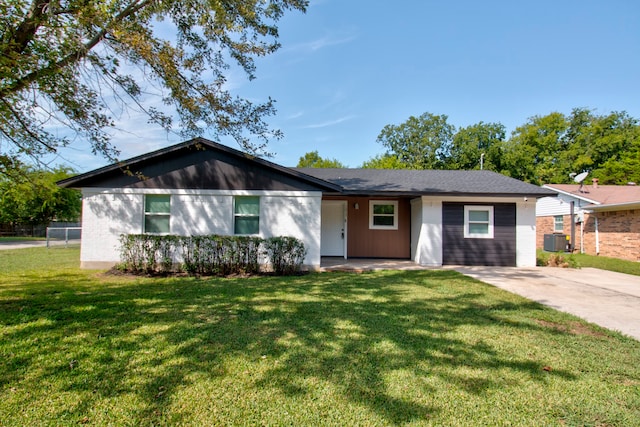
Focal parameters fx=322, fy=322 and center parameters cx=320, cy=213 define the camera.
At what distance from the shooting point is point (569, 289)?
7.38 m

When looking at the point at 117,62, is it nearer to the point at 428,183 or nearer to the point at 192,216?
the point at 192,216

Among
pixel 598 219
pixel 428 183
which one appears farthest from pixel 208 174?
pixel 598 219

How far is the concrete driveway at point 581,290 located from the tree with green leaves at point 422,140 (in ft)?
98.6

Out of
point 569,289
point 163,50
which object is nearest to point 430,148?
point 569,289

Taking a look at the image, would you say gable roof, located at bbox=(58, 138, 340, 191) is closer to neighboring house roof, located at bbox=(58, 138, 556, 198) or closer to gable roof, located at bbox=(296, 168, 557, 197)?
neighboring house roof, located at bbox=(58, 138, 556, 198)

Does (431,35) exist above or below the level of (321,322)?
above

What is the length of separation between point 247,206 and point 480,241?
7.89 meters

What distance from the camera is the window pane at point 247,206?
9656mm

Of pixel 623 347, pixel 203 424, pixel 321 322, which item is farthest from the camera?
pixel 321 322

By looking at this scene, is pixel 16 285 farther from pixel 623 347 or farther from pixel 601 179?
pixel 601 179

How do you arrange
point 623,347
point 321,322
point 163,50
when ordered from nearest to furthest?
point 623,347
point 321,322
point 163,50

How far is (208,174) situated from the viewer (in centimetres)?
954

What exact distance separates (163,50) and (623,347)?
7727mm

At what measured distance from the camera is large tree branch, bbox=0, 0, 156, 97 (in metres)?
4.87
